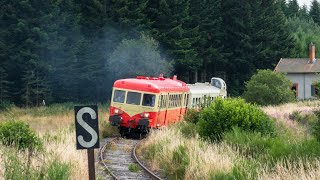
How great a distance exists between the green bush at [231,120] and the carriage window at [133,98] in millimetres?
8844

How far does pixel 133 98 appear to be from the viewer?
2569 centimetres

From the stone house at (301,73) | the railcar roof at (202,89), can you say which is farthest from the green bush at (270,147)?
the stone house at (301,73)

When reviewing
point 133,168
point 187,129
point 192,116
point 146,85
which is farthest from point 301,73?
point 133,168

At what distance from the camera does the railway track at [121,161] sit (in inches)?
563

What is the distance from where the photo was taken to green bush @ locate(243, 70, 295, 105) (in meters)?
43.5

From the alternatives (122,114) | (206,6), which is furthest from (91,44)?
(122,114)

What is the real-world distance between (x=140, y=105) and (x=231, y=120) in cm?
944

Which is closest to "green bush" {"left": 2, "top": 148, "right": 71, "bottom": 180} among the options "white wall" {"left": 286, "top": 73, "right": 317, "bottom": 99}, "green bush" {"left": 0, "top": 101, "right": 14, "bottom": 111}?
"green bush" {"left": 0, "top": 101, "right": 14, "bottom": 111}

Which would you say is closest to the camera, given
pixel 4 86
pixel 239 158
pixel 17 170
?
pixel 17 170

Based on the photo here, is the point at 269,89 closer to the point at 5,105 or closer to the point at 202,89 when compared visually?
the point at 202,89

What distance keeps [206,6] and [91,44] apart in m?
18.0

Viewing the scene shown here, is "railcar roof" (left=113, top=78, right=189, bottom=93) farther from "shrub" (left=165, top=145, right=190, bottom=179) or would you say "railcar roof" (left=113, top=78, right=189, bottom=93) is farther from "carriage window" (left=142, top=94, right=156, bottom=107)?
"shrub" (left=165, top=145, right=190, bottom=179)

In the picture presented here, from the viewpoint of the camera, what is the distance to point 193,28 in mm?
63312

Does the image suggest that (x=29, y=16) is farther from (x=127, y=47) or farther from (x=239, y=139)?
(x=239, y=139)
